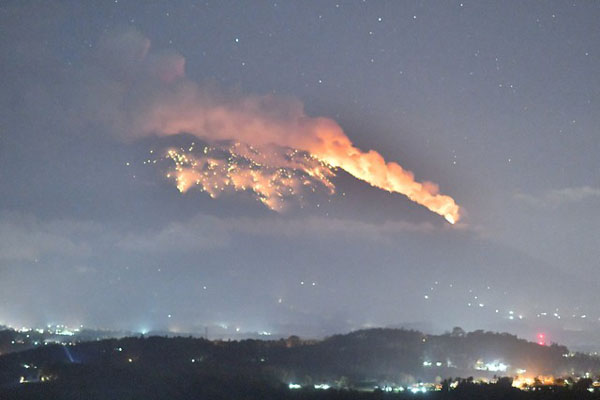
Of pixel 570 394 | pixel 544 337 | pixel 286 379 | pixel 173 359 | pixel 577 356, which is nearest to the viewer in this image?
pixel 570 394

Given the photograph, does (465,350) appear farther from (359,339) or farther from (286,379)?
(286,379)

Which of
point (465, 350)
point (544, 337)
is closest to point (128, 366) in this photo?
point (465, 350)

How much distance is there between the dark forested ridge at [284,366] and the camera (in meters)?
40.8

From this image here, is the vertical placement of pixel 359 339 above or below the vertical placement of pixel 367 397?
above

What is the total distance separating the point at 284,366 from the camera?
1873 inches

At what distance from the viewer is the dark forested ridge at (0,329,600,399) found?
4075 cm

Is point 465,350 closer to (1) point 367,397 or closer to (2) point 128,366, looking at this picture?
(1) point 367,397

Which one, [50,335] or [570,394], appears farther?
[50,335]

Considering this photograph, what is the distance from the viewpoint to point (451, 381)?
45938mm

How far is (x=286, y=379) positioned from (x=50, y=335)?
3604 cm

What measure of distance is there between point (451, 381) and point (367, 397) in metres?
9.75

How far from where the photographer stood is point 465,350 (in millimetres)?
54906

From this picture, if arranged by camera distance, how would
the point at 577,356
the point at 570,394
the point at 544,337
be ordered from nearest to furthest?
the point at 570,394, the point at 577,356, the point at 544,337

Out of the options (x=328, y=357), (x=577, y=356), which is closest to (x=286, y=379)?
(x=328, y=357)
